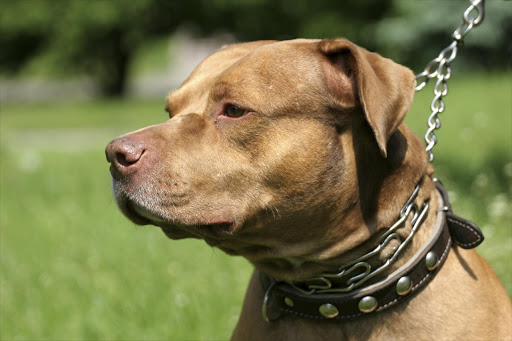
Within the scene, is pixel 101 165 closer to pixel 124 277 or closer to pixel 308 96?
pixel 124 277

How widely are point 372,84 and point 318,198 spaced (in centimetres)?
60

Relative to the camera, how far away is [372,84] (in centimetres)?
293

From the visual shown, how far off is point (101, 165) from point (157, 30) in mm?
27374

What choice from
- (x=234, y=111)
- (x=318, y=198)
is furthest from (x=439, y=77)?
(x=234, y=111)

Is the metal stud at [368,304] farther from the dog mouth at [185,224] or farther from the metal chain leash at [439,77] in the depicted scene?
the metal chain leash at [439,77]

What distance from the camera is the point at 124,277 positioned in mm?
5723

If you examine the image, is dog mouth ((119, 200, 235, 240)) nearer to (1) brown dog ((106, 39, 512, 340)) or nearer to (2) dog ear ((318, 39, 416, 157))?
(1) brown dog ((106, 39, 512, 340))

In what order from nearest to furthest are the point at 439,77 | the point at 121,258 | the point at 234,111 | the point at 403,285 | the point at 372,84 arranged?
the point at 372,84
the point at 403,285
the point at 234,111
the point at 439,77
the point at 121,258

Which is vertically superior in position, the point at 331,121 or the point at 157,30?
the point at 331,121

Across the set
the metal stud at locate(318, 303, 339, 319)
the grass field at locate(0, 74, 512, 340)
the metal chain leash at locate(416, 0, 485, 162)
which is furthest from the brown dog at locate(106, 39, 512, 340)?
the grass field at locate(0, 74, 512, 340)

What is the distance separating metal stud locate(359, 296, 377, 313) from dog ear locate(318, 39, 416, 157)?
26.5 inches

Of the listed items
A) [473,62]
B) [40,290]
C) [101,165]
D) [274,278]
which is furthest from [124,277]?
[473,62]

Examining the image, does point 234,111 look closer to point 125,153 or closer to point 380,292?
point 125,153

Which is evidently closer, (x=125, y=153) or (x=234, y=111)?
(x=125, y=153)
